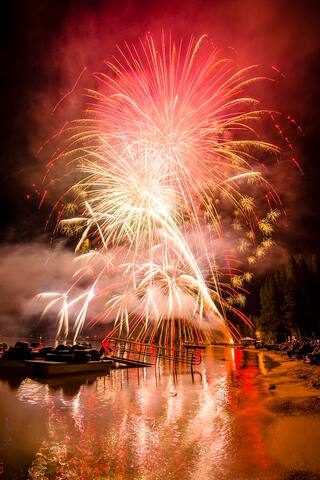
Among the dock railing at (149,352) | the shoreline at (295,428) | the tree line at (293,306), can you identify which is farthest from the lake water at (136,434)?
the tree line at (293,306)

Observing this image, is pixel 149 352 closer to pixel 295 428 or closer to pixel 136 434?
pixel 295 428

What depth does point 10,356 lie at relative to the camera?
23953 millimetres

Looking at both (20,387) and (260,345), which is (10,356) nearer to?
(20,387)

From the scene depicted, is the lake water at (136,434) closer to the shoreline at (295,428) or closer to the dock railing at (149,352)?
the shoreline at (295,428)

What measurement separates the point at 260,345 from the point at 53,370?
49577mm

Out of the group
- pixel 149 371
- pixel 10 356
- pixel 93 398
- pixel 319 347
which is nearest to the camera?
pixel 93 398

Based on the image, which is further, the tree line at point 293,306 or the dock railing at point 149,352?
the tree line at point 293,306

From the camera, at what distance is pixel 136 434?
9.70 meters

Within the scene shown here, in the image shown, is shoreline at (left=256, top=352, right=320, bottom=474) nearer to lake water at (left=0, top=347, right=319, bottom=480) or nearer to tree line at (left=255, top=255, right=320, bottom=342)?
lake water at (left=0, top=347, right=319, bottom=480)

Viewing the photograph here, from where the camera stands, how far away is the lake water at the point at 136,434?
7.09m

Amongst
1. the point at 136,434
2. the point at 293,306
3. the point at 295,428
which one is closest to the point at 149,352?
the point at 295,428

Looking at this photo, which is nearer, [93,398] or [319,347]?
[93,398]

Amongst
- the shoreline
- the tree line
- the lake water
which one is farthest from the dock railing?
the tree line

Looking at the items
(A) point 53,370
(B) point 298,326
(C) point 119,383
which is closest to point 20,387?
(A) point 53,370
